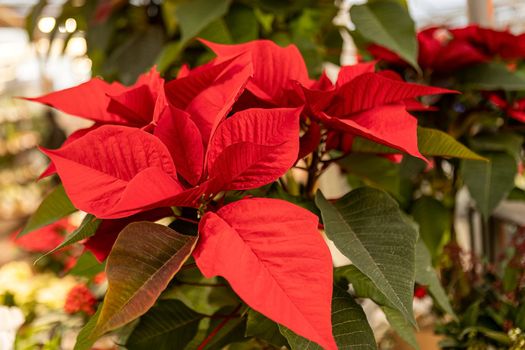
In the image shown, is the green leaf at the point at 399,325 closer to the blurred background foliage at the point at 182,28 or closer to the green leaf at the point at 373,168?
the green leaf at the point at 373,168

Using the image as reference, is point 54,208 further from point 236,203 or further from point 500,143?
point 500,143

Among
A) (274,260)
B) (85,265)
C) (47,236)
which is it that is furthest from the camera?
(47,236)

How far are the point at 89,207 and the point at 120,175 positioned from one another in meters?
0.03

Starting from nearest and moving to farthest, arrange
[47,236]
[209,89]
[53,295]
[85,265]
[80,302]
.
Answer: [209,89] < [85,265] < [80,302] < [53,295] < [47,236]

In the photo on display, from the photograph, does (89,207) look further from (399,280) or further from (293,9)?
(293,9)

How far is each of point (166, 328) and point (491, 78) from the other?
0.50 meters

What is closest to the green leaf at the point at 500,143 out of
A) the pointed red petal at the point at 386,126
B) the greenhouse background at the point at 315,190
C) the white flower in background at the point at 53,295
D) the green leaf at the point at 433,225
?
the greenhouse background at the point at 315,190

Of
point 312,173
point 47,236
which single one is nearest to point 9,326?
point 47,236

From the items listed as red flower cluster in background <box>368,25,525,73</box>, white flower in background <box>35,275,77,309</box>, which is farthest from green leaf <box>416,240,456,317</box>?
white flower in background <box>35,275,77,309</box>

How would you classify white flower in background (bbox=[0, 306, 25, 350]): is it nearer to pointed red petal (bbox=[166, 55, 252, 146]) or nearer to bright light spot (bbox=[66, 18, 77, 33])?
pointed red petal (bbox=[166, 55, 252, 146])

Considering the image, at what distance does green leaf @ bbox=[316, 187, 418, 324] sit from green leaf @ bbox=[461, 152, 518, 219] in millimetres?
293

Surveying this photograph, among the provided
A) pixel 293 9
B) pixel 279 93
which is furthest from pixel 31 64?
pixel 279 93

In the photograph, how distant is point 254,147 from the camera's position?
318 mm

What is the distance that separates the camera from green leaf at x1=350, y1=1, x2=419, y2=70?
2.03ft
